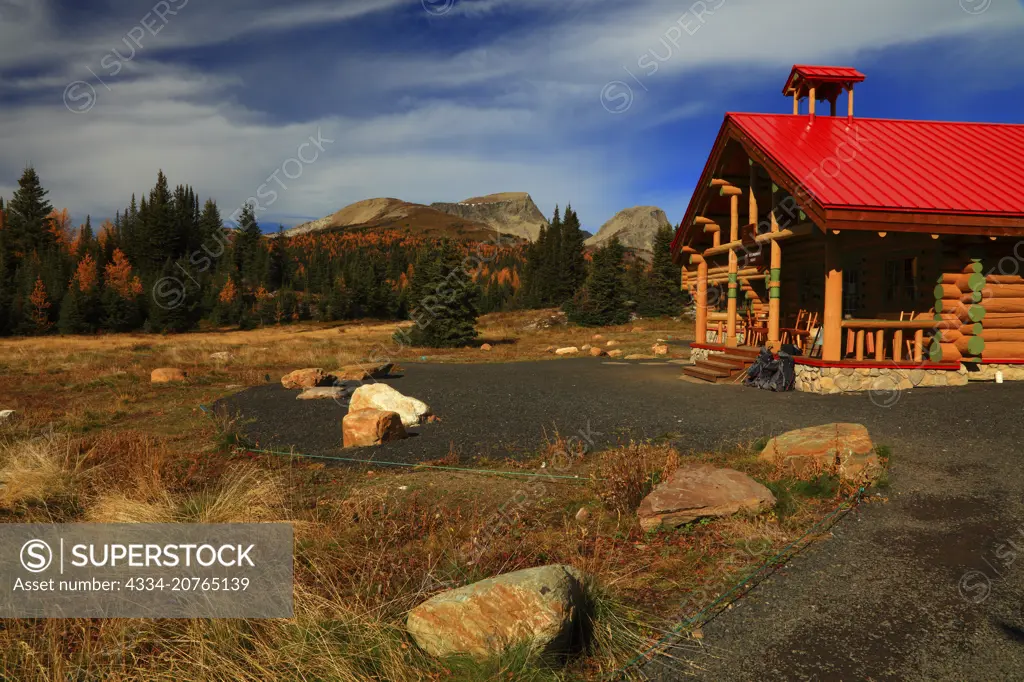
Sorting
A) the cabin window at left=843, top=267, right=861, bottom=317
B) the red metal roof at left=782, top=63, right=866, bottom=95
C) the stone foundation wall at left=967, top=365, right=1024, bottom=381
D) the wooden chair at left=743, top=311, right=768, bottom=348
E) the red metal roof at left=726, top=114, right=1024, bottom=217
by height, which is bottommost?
the stone foundation wall at left=967, top=365, right=1024, bottom=381

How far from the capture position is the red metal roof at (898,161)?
12.4 metres

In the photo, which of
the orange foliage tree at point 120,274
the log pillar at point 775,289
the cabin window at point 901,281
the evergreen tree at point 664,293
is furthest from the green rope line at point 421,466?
the orange foliage tree at point 120,274

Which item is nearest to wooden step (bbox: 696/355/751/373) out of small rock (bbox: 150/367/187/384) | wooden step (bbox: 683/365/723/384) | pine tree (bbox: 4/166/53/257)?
wooden step (bbox: 683/365/723/384)

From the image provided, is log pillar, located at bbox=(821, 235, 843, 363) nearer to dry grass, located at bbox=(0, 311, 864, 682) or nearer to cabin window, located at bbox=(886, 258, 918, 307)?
cabin window, located at bbox=(886, 258, 918, 307)

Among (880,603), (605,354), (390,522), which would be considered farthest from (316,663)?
(605,354)

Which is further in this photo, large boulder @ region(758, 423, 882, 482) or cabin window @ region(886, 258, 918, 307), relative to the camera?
cabin window @ region(886, 258, 918, 307)

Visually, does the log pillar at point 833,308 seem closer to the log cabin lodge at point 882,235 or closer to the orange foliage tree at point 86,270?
the log cabin lodge at point 882,235

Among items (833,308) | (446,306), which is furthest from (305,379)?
(446,306)

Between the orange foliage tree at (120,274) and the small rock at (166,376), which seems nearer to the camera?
the small rock at (166,376)

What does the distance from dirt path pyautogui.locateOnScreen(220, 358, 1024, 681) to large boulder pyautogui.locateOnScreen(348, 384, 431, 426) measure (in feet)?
1.61

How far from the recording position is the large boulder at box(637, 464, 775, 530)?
16.8ft

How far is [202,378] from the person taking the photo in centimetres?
1762

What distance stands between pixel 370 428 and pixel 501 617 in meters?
6.36

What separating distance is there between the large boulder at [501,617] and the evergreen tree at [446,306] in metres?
26.6
